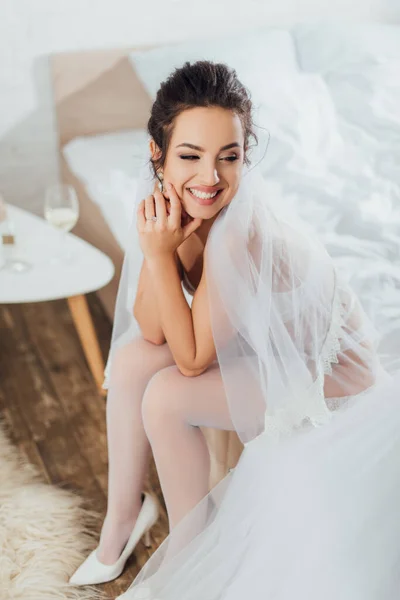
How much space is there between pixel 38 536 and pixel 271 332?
2.50 feet

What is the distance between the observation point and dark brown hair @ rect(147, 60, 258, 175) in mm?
1156

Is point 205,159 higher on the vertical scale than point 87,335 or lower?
higher

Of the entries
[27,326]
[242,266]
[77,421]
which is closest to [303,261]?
[242,266]

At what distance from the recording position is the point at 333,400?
1.27m

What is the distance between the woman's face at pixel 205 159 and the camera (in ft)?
3.81

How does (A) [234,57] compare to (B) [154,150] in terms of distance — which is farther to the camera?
(A) [234,57]

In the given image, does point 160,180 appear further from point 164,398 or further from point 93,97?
point 93,97

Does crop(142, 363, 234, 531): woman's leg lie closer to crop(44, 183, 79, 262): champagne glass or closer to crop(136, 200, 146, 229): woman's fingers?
crop(136, 200, 146, 229): woman's fingers

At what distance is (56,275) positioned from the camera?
1855 mm

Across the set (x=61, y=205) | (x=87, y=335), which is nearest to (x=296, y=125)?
(x=61, y=205)

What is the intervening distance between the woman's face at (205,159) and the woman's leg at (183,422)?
12.2 inches

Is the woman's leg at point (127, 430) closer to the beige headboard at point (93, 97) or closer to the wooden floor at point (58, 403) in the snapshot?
the wooden floor at point (58, 403)

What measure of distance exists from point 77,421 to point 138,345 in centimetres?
63

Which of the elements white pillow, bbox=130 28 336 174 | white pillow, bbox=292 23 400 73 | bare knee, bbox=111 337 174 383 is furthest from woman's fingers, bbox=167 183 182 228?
white pillow, bbox=292 23 400 73
